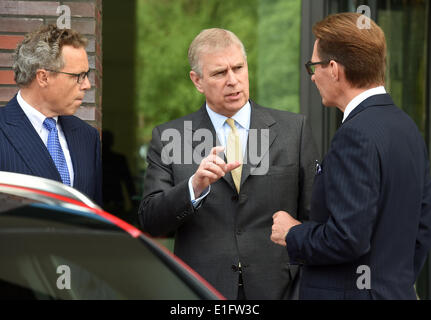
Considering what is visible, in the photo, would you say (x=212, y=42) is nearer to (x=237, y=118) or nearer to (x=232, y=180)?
(x=237, y=118)

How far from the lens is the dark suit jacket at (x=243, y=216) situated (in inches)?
109

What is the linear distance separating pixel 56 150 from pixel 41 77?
0.30 m

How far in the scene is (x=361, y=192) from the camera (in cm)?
216

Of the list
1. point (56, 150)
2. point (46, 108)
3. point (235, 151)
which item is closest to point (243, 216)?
point (235, 151)

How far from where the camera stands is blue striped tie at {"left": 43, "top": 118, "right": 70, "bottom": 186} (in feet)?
9.33

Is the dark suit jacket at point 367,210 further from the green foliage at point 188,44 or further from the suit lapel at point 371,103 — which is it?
the green foliage at point 188,44

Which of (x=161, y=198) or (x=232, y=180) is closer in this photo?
(x=161, y=198)

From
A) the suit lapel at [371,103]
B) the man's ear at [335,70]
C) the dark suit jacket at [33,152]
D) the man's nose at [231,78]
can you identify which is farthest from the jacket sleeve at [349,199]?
the dark suit jacket at [33,152]

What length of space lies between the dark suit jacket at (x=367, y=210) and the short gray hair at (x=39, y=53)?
1217mm

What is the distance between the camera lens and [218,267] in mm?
2783

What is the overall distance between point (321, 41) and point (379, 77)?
23cm

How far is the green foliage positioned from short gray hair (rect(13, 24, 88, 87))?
275 cm

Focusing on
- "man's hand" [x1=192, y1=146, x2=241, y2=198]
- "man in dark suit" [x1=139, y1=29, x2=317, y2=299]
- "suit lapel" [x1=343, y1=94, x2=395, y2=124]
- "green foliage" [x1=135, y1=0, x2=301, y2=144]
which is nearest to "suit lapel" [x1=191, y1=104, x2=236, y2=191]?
"man in dark suit" [x1=139, y1=29, x2=317, y2=299]

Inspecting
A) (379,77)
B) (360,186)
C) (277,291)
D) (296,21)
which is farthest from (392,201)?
(296,21)
